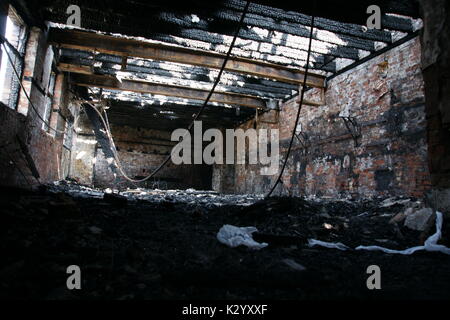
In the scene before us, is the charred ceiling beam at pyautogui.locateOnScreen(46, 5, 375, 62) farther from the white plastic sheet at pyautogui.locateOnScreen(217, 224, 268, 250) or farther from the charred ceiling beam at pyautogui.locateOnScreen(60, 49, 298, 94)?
the white plastic sheet at pyautogui.locateOnScreen(217, 224, 268, 250)

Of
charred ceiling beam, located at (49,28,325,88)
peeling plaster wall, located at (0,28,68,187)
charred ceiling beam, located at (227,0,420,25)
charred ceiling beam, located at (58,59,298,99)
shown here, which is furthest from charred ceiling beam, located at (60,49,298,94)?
charred ceiling beam, located at (227,0,420,25)

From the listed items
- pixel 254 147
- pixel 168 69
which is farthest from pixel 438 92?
pixel 254 147

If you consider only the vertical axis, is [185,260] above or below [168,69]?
below

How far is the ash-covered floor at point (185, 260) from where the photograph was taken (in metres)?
1.46

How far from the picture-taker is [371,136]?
614 centimetres

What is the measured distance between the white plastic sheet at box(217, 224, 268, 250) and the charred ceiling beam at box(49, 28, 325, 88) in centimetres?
475

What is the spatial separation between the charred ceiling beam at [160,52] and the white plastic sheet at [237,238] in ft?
15.6

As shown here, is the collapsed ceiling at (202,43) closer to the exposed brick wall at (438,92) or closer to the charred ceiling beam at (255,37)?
the charred ceiling beam at (255,37)

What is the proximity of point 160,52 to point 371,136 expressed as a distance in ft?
17.1

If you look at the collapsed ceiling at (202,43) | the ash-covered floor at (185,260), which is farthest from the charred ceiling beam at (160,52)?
the ash-covered floor at (185,260)

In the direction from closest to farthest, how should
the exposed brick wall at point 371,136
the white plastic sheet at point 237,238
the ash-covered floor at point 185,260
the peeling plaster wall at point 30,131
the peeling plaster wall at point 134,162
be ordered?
the ash-covered floor at point 185,260, the white plastic sheet at point 237,238, the peeling plaster wall at point 30,131, the exposed brick wall at point 371,136, the peeling plaster wall at point 134,162

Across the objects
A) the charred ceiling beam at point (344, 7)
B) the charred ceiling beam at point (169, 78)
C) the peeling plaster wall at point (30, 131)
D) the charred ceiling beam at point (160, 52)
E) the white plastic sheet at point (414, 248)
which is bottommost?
the white plastic sheet at point (414, 248)

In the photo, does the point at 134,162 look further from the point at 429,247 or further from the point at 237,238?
the point at 429,247
